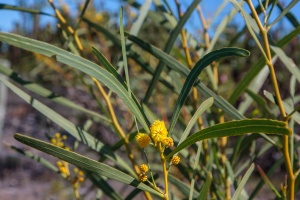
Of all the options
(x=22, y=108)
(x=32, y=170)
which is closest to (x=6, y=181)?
(x=32, y=170)

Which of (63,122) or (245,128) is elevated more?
(63,122)

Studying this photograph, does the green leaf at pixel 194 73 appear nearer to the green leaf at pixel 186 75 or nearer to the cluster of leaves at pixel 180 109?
the cluster of leaves at pixel 180 109

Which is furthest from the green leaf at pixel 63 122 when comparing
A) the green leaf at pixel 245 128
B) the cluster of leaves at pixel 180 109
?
the green leaf at pixel 245 128

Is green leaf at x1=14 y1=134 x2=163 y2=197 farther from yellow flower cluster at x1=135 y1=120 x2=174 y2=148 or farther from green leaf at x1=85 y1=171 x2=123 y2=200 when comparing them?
green leaf at x1=85 y1=171 x2=123 y2=200

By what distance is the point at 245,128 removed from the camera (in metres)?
0.36

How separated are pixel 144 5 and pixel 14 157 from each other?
188 inches

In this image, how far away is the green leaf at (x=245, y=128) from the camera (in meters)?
0.35

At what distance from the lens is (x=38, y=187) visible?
15.5ft

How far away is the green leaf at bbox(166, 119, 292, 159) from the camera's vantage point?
349 millimetres

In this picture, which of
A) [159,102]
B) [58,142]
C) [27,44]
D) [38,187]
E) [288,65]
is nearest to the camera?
[27,44]

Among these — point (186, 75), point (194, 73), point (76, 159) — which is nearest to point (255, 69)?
point (186, 75)

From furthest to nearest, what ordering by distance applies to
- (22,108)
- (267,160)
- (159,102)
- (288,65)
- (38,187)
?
(22,108)
(267,160)
(38,187)
(159,102)
(288,65)

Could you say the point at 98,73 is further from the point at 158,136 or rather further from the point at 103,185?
the point at 103,185

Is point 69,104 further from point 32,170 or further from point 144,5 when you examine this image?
point 32,170
